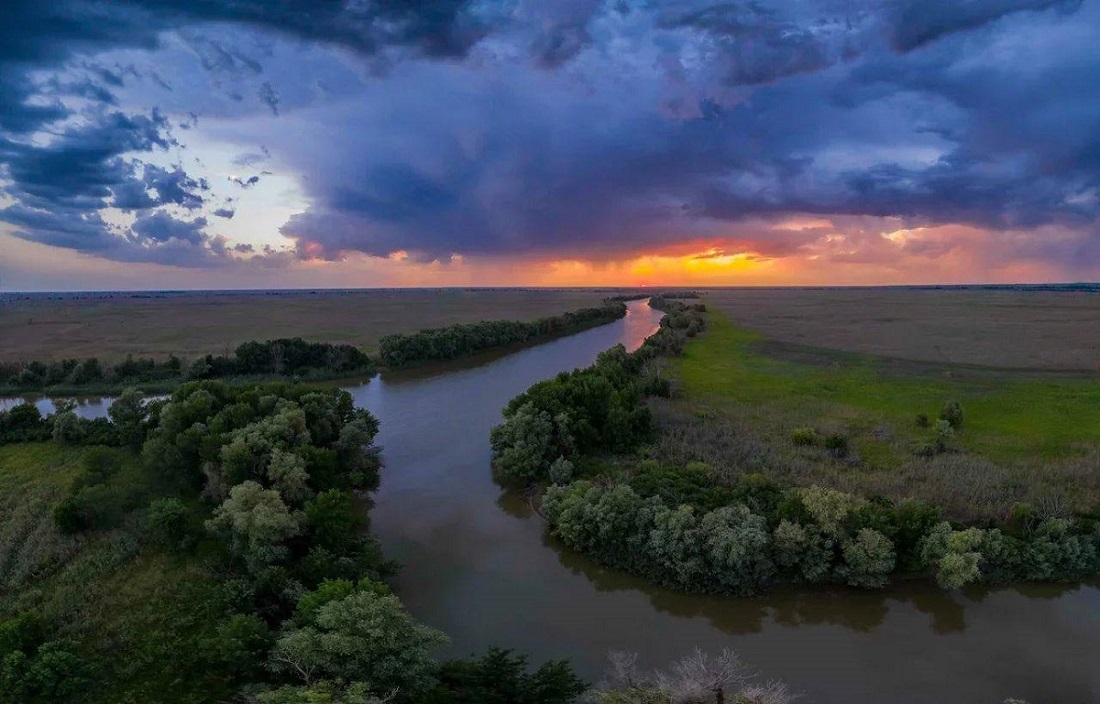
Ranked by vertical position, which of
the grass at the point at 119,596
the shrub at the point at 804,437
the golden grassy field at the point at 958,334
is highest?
the golden grassy field at the point at 958,334

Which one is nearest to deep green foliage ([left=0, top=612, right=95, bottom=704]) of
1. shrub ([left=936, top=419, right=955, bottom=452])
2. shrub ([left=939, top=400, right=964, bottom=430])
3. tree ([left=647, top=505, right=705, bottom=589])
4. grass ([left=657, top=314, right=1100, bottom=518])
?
tree ([left=647, top=505, right=705, bottom=589])

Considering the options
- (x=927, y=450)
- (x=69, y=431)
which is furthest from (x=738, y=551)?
(x=69, y=431)

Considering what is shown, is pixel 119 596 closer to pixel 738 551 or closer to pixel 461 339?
pixel 738 551

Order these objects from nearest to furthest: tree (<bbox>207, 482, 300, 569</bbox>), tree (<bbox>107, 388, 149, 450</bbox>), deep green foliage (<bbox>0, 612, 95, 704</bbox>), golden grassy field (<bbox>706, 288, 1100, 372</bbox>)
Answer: deep green foliage (<bbox>0, 612, 95, 704</bbox>) < tree (<bbox>207, 482, 300, 569</bbox>) < tree (<bbox>107, 388, 149, 450</bbox>) < golden grassy field (<bbox>706, 288, 1100, 372</bbox>)

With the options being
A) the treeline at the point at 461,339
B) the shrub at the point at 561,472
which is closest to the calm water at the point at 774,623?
the shrub at the point at 561,472

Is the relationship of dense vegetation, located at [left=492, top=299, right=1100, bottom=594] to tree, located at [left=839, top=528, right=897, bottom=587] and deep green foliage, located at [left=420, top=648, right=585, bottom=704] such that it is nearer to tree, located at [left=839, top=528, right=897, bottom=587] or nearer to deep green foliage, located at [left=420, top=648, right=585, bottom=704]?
tree, located at [left=839, top=528, right=897, bottom=587]

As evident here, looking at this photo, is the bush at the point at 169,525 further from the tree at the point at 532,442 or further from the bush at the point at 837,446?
the bush at the point at 837,446
